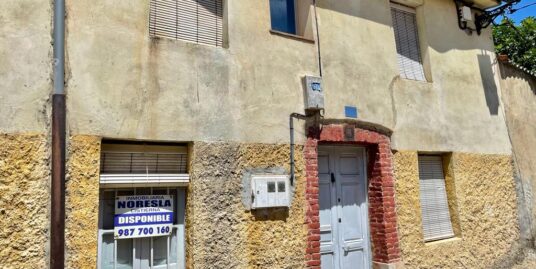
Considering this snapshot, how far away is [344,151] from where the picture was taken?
6469 millimetres

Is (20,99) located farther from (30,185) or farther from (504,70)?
(504,70)

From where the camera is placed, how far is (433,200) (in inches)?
286

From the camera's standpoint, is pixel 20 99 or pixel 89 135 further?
pixel 89 135

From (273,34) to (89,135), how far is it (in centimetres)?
263

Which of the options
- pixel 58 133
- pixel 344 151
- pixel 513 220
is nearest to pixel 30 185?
pixel 58 133

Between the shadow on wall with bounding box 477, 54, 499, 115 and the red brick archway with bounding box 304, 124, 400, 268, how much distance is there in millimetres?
2998

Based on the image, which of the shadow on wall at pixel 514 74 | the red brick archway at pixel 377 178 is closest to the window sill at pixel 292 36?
the red brick archway at pixel 377 178

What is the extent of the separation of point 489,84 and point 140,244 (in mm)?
7097

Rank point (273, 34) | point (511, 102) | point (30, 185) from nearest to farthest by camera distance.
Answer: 1. point (30, 185)
2. point (273, 34)
3. point (511, 102)

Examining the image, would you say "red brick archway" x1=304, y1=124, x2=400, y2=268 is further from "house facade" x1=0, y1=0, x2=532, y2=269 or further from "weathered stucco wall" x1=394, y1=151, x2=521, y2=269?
"weathered stucco wall" x1=394, y1=151, x2=521, y2=269

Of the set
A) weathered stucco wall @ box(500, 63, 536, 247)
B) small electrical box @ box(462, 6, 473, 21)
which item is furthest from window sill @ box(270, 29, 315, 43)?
weathered stucco wall @ box(500, 63, 536, 247)

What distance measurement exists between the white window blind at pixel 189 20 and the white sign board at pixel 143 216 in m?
1.84

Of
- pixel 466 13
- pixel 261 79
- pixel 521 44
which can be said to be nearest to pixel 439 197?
pixel 466 13

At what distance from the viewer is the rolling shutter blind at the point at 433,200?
7.11 metres
